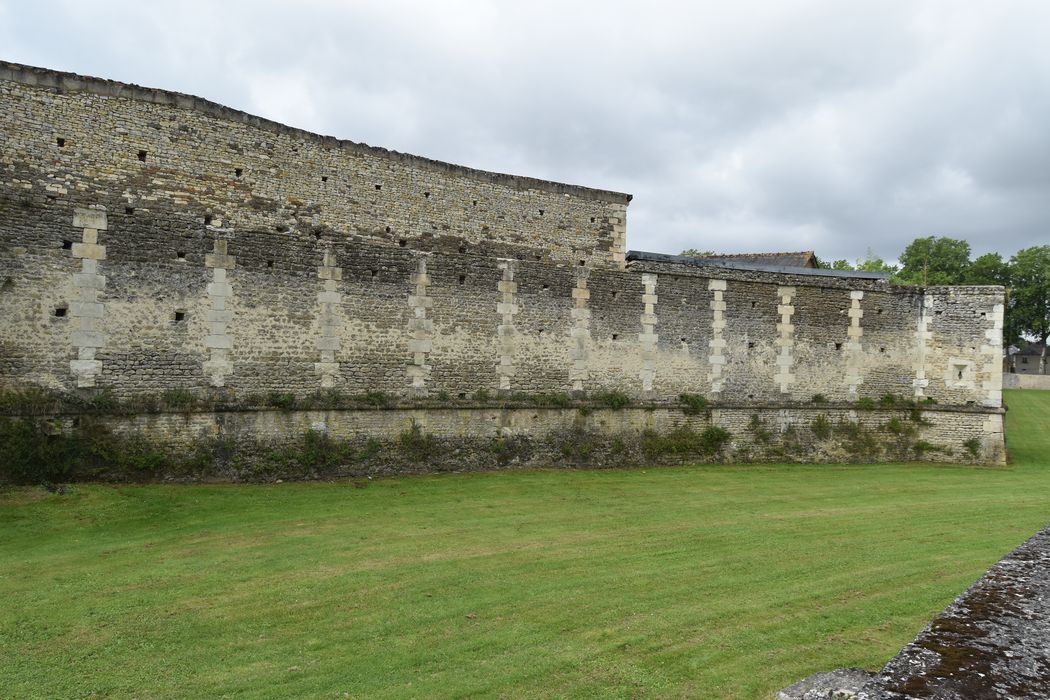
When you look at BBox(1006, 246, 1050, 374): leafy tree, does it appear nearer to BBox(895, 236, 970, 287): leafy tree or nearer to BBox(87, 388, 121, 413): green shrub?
BBox(895, 236, 970, 287): leafy tree

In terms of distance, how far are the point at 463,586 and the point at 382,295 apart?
21.2 ft

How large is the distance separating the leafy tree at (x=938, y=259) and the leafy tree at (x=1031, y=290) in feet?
25.3

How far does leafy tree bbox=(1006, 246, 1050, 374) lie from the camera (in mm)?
51500

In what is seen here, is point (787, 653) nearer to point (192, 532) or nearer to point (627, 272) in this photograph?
point (192, 532)

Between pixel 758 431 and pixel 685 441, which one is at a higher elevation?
pixel 758 431

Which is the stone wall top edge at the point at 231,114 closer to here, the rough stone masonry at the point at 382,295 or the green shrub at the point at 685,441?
the rough stone masonry at the point at 382,295

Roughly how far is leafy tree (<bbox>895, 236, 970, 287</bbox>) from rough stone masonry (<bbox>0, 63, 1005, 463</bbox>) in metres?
36.1

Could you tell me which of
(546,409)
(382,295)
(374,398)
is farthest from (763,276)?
(374,398)

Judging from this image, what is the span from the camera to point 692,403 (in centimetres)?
1375

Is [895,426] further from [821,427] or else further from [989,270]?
[989,270]

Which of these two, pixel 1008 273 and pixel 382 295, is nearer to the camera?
pixel 382 295

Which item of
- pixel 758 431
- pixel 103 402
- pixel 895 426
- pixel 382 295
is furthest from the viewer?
pixel 895 426

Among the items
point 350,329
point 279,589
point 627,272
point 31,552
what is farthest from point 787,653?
point 627,272

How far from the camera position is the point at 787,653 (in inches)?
187
